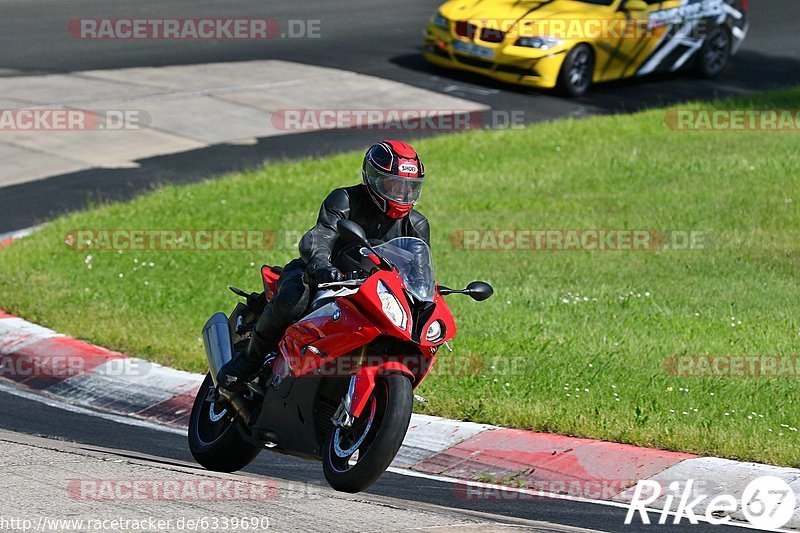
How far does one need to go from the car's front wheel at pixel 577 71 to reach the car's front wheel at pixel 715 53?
2.63 m

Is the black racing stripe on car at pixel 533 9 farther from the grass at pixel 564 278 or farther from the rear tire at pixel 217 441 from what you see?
the rear tire at pixel 217 441

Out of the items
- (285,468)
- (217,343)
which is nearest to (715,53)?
(285,468)

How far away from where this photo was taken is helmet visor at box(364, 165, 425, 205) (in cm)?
632

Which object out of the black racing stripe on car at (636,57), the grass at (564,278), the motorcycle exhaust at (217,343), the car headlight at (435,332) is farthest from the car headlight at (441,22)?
the car headlight at (435,332)

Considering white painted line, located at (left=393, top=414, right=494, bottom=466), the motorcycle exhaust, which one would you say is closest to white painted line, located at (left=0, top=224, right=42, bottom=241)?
the motorcycle exhaust

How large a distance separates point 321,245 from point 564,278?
5.28 meters

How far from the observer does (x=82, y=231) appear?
12.4 m

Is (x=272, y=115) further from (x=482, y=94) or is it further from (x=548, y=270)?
(x=548, y=270)

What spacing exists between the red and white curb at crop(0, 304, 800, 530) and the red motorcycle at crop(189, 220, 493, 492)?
Answer: 1.11 metres

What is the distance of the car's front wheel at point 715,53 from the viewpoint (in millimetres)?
21406

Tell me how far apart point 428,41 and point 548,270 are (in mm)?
9843

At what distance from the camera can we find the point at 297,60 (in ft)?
71.1

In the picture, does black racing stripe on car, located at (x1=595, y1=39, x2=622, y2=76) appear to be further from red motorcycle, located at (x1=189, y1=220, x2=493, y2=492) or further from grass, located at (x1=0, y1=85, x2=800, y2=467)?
red motorcycle, located at (x1=189, y1=220, x2=493, y2=492)

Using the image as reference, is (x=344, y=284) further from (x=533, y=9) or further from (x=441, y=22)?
(x=441, y=22)
